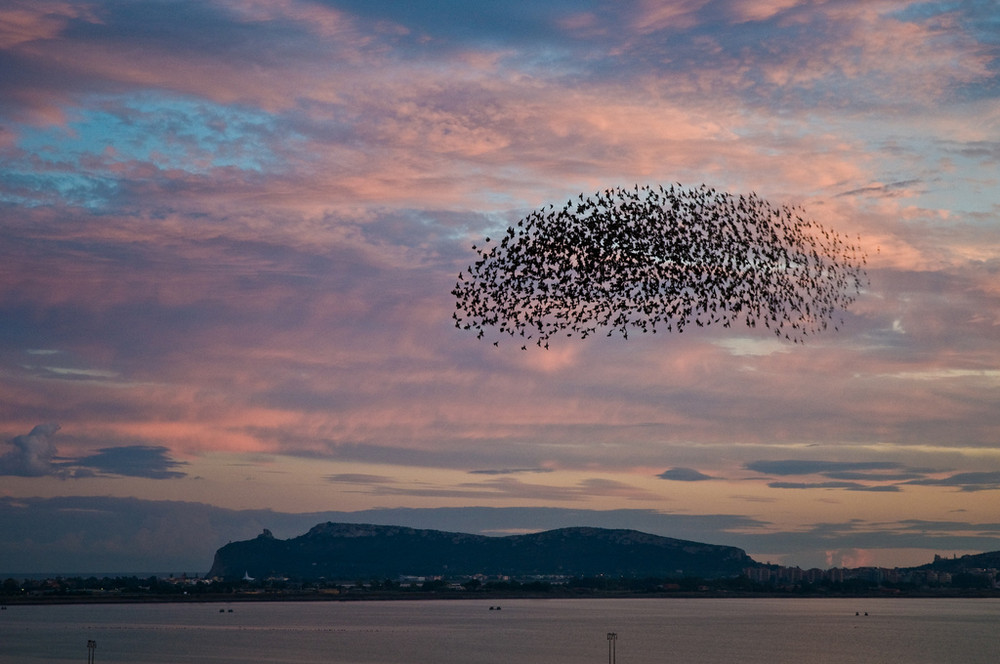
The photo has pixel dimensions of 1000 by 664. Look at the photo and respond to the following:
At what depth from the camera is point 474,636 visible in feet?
638

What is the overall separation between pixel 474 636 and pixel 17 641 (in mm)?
74458

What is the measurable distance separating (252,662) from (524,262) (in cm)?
12901

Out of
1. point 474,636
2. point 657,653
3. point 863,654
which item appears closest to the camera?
point 657,653

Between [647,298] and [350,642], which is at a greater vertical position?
[647,298]

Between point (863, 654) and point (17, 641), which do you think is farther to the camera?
point (17, 641)

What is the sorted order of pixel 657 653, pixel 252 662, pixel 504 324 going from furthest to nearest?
pixel 657 653 < pixel 252 662 < pixel 504 324

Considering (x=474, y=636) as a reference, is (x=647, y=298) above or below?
above

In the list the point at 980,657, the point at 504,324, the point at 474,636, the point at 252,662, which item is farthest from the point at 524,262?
the point at 474,636

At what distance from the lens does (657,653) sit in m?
154

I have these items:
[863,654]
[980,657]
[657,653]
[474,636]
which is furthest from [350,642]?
[980,657]

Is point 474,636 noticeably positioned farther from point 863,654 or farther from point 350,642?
point 863,654

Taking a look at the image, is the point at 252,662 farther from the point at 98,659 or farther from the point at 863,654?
the point at 863,654

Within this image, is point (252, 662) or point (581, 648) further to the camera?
point (581, 648)

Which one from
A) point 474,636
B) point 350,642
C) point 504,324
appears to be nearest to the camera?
point 504,324
